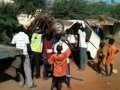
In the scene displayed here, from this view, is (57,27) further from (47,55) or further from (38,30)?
(47,55)

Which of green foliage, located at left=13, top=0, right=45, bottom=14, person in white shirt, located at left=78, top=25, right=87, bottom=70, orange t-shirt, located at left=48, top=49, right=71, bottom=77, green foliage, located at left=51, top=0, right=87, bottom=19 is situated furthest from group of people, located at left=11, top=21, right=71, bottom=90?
green foliage, located at left=51, top=0, right=87, bottom=19

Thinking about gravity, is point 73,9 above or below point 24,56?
above

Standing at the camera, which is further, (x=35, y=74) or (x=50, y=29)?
(x=50, y=29)

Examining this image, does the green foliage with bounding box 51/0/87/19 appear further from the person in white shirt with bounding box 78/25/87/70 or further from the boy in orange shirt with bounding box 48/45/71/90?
the boy in orange shirt with bounding box 48/45/71/90

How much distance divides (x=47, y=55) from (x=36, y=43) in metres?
0.70

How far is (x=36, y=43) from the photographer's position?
12070 mm

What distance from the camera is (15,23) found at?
44.5ft

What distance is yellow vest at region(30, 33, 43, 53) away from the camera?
1206 cm

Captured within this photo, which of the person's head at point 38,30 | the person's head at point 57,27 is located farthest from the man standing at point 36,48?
the person's head at point 57,27

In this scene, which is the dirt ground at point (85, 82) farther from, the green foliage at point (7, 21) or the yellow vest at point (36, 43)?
the green foliage at point (7, 21)

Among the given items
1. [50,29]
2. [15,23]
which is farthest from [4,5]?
[50,29]

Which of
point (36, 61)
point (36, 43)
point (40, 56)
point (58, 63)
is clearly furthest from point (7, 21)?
point (58, 63)

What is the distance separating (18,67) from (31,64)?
42.4 inches

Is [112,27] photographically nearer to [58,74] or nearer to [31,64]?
[31,64]
